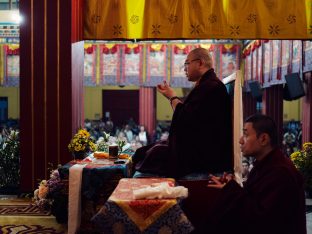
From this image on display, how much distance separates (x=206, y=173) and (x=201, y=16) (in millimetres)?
2458

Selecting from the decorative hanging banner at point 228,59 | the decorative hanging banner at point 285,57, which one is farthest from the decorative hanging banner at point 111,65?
the decorative hanging banner at point 285,57

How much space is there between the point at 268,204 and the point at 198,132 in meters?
1.52

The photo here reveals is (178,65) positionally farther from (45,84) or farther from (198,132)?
(198,132)

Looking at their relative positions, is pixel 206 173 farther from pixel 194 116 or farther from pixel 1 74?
pixel 1 74

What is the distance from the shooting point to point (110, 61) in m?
13.6

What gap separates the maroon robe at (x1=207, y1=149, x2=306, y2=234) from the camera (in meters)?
2.56

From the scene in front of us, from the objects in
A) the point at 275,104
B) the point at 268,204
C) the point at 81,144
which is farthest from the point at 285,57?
the point at 268,204

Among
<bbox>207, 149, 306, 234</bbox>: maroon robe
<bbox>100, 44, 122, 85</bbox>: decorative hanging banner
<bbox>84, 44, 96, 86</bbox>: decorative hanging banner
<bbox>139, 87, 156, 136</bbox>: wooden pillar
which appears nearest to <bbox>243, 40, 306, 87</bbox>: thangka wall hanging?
<bbox>139, 87, 156, 136</bbox>: wooden pillar

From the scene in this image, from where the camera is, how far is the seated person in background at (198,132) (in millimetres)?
4000

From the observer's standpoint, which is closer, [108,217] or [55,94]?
[108,217]

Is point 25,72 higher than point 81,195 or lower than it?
higher

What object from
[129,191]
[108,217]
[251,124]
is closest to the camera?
[251,124]

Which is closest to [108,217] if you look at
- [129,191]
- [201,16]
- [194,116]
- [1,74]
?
[129,191]

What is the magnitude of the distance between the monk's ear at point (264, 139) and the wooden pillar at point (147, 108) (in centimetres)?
1204
